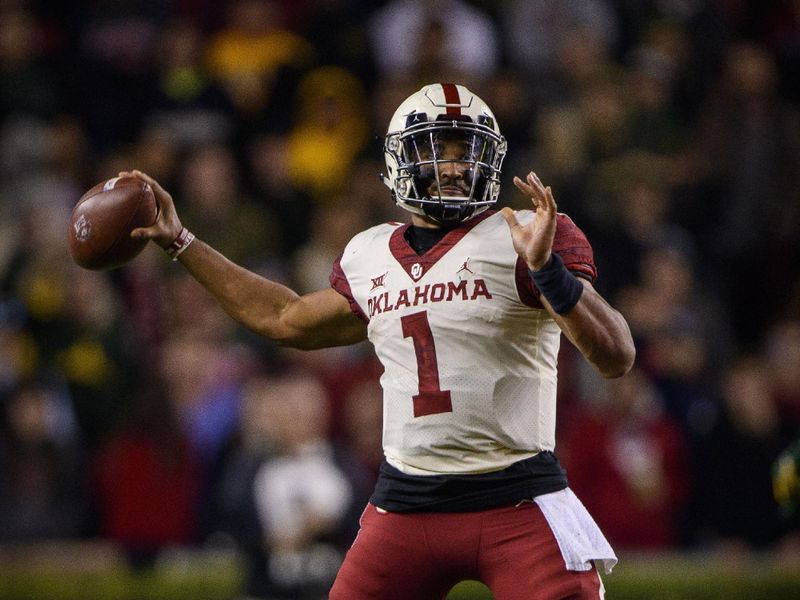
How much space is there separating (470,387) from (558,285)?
18.3 inches

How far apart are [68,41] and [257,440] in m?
4.36

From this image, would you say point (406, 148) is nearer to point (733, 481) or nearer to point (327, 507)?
point (327, 507)

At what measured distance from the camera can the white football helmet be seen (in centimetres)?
420

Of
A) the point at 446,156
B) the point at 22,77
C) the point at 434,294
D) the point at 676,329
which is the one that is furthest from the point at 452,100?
the point at 22,77

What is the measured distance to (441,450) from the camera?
401cm

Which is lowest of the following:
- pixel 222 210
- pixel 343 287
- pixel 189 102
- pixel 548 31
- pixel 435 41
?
pixel 343 287

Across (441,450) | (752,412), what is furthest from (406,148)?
(752,412)

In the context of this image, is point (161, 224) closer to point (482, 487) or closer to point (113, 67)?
point (482, 487)

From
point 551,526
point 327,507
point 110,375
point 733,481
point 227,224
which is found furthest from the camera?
point 227,224

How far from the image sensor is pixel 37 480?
25.7ft

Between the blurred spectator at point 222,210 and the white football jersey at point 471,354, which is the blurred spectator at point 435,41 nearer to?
the blurred spectator at point 222,210

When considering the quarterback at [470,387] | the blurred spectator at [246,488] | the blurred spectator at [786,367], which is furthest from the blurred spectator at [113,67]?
the quarterback at [470,387]

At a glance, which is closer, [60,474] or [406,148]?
[406,148]

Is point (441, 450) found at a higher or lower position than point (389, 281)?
lower
